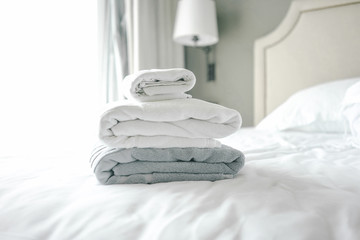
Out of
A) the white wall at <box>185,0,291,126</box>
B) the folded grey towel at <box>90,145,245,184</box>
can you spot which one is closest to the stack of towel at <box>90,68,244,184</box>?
the folded grey towel at <box>90,145,245,184</box>

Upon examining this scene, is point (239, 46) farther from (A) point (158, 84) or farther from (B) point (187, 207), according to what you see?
(B) point (187, 207)

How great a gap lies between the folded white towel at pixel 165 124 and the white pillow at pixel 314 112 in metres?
0.93

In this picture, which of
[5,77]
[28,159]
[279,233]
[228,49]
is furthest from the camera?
[228,49]

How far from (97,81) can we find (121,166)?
1.73m

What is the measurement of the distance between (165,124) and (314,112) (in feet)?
3.55

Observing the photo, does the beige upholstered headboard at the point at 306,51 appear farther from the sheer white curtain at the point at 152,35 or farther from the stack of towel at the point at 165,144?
the stack of towel at the point at 165,144

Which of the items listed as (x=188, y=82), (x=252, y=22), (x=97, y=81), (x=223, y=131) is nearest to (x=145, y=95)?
(x=188, y=82)

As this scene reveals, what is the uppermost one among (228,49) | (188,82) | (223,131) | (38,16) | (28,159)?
(38,16)

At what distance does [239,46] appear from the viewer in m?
2.45

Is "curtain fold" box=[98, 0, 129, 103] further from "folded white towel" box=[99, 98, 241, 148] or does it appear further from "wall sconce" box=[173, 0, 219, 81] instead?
"folded white towel" box=[99, 98, 241, 148]

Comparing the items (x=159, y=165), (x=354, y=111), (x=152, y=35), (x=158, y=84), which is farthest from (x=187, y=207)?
(x=152, y=35)

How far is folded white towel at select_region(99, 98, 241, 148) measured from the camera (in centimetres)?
67

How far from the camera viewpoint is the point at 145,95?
80 cm

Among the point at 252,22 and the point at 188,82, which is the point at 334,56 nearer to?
the point at 252,22
